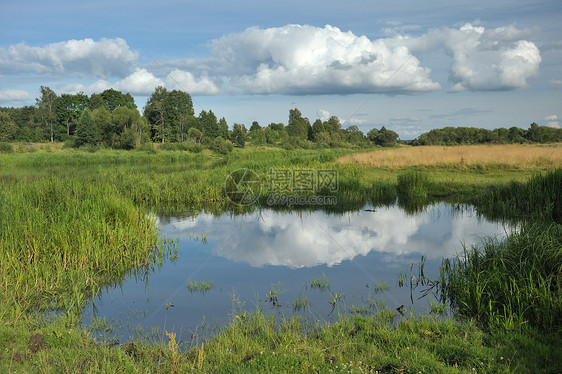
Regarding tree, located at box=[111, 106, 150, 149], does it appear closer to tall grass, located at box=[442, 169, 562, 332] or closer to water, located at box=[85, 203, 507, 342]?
water, located at box=[85, 203, 507, 342]

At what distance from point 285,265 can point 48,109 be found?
2970 inches

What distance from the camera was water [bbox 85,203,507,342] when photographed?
21.6 feet

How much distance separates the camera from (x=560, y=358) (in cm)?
418

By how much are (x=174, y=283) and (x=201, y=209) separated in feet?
27.6

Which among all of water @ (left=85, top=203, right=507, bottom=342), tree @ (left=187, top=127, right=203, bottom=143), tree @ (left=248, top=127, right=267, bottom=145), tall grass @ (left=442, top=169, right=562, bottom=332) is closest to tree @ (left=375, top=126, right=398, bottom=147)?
tree @ (left=248, top=127, right=267, bottom=145)

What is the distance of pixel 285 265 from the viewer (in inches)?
370

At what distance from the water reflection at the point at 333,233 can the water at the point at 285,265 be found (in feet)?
0.09

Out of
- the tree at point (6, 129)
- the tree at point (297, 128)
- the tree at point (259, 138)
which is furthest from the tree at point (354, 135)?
the tree at point (6, 129)

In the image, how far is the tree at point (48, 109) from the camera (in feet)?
217

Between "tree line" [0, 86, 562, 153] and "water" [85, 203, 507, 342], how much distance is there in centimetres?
4408

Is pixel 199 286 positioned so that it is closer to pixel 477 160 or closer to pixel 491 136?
pixel 477 160

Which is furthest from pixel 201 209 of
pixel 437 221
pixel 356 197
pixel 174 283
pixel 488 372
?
pixel 488 372

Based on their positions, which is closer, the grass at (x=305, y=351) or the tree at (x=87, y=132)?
the grass at (x=305, y=351)

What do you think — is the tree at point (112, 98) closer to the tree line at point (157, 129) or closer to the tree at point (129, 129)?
the tree line at point (157, 129)
